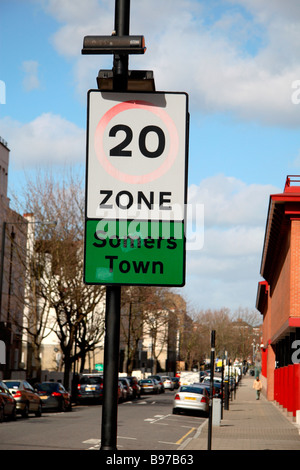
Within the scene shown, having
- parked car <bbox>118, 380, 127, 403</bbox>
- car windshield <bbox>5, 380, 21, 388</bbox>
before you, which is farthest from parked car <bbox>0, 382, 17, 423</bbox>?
parked car <bbox>118, 380, 127, 403</bbox>

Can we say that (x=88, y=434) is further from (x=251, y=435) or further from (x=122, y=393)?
(x=122, y=393)

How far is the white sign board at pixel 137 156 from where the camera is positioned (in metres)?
4.43

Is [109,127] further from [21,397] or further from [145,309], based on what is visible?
[145,309]

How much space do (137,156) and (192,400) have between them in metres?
35.4

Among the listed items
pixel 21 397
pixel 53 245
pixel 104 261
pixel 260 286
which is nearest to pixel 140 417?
pixel 21 397

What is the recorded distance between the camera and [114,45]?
4.58 m

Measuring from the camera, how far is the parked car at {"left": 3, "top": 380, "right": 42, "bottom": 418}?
3189cm

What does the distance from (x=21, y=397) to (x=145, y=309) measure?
3634cm

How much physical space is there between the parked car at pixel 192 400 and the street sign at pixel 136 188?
34.7 m

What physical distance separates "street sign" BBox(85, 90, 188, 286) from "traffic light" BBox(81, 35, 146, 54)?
256mm

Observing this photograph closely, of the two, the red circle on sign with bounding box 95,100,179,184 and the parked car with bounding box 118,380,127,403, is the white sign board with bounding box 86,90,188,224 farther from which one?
the parked car with bounding box 118,380,127,403

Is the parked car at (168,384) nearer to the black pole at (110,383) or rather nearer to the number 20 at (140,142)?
the black pole at (110,383)

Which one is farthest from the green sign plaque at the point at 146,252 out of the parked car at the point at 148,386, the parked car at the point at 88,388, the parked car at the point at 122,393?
the parked car at the point at 148,386

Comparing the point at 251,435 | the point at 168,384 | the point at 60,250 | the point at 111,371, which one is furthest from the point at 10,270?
the point at 168,384
